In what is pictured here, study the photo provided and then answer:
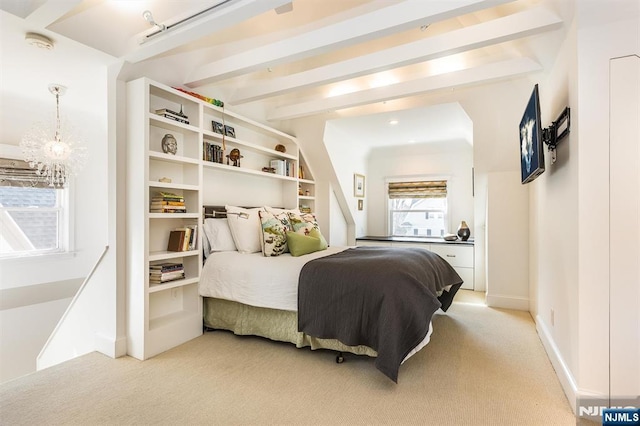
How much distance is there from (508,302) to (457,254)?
103 centimetres

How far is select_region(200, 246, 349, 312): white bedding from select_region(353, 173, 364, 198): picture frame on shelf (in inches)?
108

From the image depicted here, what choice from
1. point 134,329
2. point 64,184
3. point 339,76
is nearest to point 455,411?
point 134,329

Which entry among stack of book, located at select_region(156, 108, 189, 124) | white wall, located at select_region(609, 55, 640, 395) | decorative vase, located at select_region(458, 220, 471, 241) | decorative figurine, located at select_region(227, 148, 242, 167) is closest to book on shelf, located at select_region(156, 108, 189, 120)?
stack of book, located at select_region(156, 108, 189, 124)

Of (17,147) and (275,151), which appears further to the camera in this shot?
(275,151)

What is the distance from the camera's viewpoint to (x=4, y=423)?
1.63m

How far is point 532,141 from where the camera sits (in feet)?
7.09

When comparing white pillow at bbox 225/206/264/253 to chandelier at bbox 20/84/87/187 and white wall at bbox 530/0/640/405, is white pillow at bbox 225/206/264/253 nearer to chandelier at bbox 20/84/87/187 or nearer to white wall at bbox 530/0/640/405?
chandelier at bbox 20/84/87/187

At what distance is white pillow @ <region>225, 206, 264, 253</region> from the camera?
311cm

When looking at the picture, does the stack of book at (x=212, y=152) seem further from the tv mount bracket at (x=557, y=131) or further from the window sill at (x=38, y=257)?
the tv mount bracket at (x=557, y=131)

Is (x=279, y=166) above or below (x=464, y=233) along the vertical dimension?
above

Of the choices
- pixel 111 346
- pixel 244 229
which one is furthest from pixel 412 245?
Result: pixel 111 346

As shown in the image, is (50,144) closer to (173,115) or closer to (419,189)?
(173,115)

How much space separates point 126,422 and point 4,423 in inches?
25.0

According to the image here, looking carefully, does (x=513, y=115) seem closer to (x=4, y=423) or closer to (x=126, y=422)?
(x=126, y=422)
